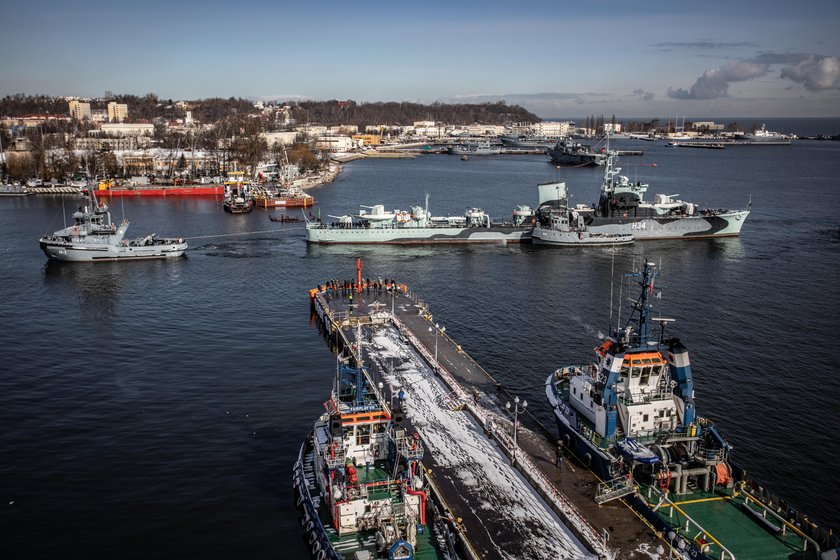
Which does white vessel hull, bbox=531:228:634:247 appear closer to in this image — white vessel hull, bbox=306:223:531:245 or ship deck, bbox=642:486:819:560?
white vessel hull, bbox=306:223:531:245

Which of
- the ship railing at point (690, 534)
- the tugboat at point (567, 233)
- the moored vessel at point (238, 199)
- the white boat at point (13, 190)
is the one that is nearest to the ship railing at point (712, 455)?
the ship railing at point (690, 534)

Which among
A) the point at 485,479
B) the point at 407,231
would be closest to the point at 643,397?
the point at 485,479

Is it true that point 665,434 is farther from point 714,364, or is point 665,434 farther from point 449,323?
point 449,323

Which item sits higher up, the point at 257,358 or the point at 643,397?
the point at 643,397

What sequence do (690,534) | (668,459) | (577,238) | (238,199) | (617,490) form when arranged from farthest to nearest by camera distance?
(238,199) → (577,238) → (668,459) → (617,490) → (690,534)

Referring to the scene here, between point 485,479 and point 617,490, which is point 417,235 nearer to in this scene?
point 485,479

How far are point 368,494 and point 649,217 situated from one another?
298 feet

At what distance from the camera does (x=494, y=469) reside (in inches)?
1334

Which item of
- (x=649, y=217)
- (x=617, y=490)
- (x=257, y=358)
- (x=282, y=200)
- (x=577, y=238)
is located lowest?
(x=257, y=358)

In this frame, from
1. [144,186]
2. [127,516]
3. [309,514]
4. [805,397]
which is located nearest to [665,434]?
[309,514]

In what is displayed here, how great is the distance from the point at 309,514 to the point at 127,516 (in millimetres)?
10064

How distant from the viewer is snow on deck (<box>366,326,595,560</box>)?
28.1m

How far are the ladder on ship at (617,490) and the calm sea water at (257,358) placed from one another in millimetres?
12243

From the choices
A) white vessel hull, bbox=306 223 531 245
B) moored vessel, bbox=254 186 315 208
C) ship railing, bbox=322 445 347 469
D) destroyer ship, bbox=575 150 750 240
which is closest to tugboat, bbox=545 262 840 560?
ship railing, bbox=322 445 347 469
